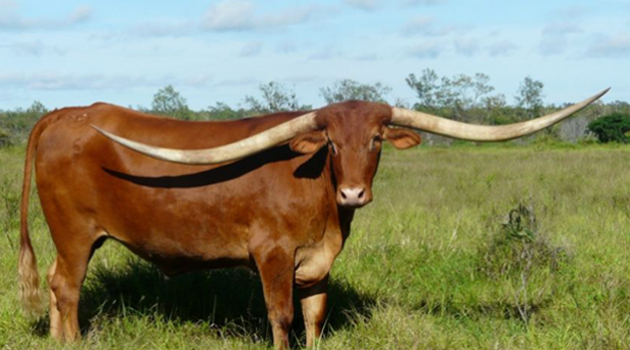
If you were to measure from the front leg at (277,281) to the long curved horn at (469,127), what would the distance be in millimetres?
1002

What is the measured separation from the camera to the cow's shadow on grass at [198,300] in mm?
5137

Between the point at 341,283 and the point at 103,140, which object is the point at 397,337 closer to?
the point at 341,283

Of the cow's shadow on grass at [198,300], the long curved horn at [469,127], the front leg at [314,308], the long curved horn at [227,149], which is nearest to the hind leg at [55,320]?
the cow's shadow on grass at [198,300]

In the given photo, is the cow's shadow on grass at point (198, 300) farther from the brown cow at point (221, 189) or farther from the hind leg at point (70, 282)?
the brown cow at point (221, 189)

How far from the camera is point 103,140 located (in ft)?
16.0

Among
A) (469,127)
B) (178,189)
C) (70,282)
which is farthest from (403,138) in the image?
(70,282)

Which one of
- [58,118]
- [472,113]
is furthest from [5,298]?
[472,113]

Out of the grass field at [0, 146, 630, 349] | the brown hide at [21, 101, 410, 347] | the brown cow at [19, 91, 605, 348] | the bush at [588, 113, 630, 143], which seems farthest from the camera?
the bush at [588, 113, 630, 143]

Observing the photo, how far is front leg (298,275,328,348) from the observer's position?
15.6 ft

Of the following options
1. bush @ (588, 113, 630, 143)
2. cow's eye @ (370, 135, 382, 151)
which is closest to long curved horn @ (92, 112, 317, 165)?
cow's eye @ (370, 135, 382, 151)

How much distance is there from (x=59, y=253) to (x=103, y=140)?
80 centimetres

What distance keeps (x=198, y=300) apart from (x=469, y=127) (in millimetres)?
2312

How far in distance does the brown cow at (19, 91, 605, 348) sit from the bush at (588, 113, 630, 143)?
34.9 meters

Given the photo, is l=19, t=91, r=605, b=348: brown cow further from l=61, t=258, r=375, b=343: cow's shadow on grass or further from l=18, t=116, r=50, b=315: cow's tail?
l=61, t=258, r=375, b=343: cow's shadow on grass
